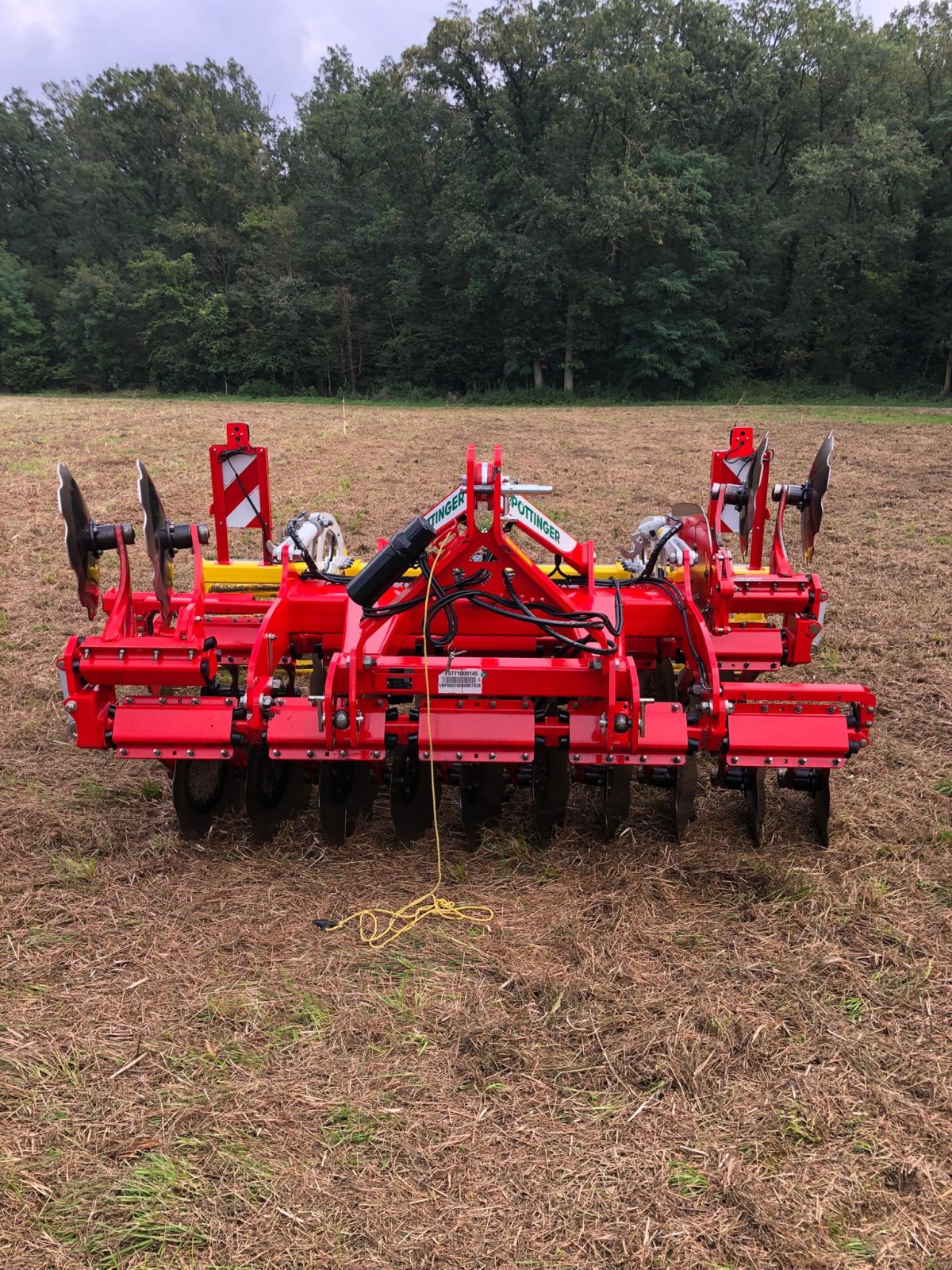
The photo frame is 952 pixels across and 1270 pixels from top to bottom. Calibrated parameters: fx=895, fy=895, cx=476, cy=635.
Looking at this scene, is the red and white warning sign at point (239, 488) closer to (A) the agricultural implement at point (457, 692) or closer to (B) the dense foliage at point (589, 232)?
(A) the agricultural implement at point (457, 692)

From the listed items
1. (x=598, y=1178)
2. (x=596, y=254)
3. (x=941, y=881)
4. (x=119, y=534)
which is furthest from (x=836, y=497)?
(x=596, y=254)

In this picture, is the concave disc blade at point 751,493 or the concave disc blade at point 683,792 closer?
the concave disc blade at point 683,792

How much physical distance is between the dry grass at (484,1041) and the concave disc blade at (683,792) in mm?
111

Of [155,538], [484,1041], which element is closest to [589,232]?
[155,538]

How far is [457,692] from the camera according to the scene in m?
3.96

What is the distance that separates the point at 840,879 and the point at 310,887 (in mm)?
2326

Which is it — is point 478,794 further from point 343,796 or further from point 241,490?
point 241,490

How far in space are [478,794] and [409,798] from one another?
0.32 m

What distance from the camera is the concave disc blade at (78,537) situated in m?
4.24

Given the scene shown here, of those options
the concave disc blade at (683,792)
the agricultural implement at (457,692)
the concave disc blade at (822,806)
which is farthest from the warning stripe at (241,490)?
the concave disc blade at (822,806)

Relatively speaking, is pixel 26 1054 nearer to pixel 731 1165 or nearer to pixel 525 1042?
pixel 525 1042

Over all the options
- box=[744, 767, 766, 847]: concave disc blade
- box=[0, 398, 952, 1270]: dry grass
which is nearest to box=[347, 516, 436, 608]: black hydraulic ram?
box=[0, 398, 952, 1270]: dry grass

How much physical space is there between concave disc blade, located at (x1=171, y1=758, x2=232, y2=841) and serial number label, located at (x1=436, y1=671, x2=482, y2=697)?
1.16 metres

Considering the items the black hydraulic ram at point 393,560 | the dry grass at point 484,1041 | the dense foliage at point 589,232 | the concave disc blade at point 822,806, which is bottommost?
the dry grass at point 484,1041
